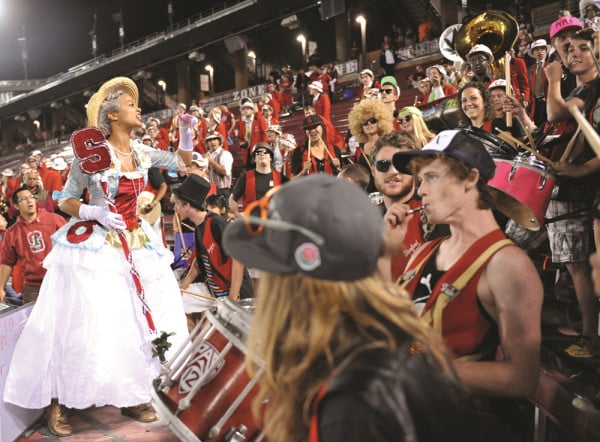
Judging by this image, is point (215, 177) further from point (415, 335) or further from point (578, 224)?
point (415, 335)

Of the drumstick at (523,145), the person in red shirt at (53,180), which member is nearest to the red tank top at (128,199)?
the drumstick at (523,145)

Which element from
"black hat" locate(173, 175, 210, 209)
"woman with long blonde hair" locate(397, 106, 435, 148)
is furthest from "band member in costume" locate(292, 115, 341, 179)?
"woman with long blonde hair" locate(397, 106, 435, 148)

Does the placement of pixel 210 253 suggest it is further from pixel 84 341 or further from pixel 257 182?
pixel 257 182

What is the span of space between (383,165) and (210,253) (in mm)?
2315

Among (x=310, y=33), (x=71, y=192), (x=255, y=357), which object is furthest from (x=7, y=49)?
(x=255, y=357)

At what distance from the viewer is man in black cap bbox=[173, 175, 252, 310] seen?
526cm

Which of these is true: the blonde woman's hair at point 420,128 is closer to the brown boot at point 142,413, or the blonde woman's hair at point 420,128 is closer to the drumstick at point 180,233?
the brown boot at point 142,413

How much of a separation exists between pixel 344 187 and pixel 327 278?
0.21m

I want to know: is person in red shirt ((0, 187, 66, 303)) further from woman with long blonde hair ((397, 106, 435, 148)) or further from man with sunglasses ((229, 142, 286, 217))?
woman with long blonde hair ((397, 106, 435, 148))

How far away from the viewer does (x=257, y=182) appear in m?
7.80

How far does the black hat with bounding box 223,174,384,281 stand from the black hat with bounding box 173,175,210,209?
14.8ft

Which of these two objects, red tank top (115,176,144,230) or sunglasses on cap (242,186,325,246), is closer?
sunglasses on cap (242,186,325,246)

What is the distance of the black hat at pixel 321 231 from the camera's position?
1.23 m

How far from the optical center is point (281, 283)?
133 centimetres
